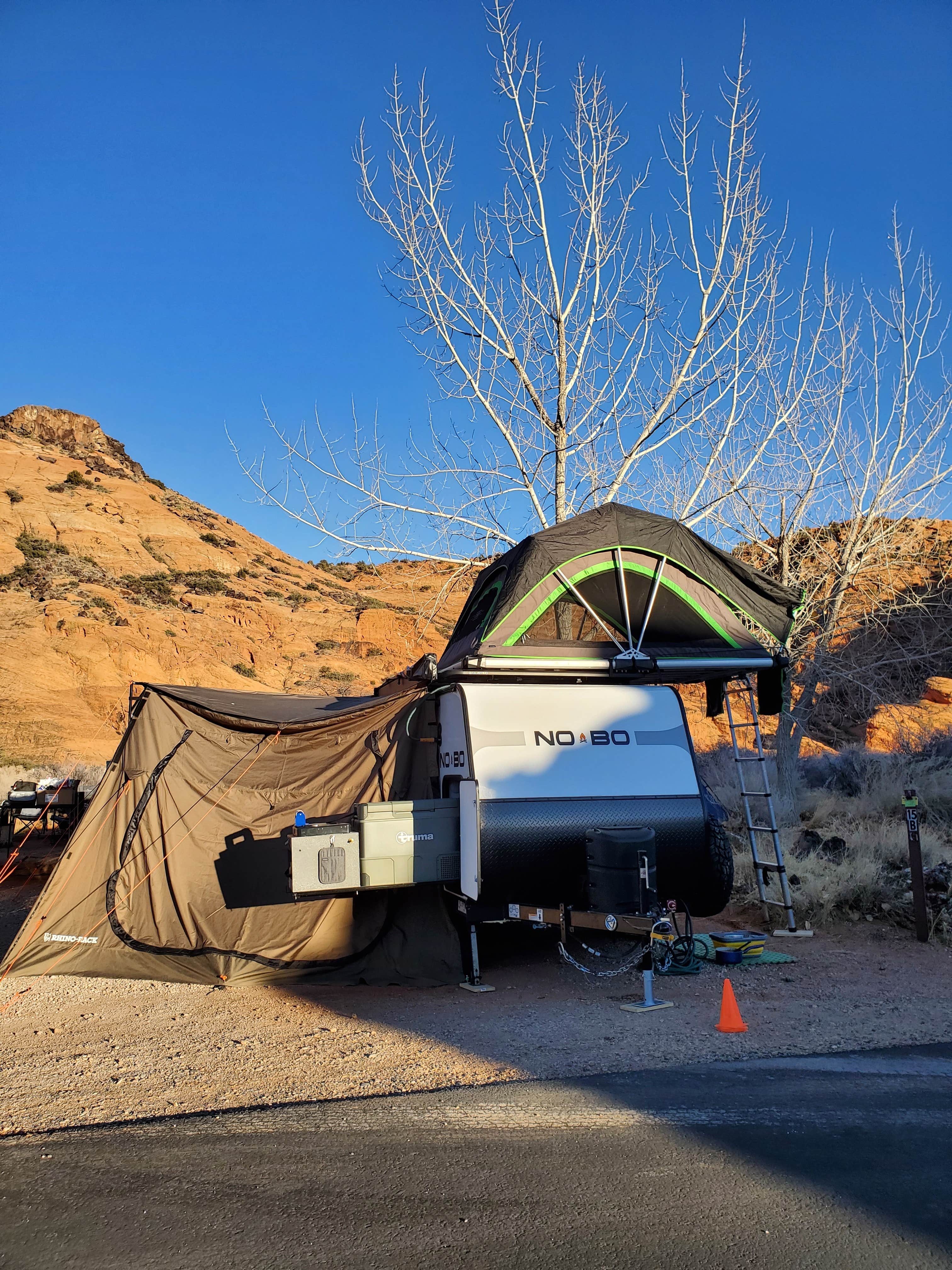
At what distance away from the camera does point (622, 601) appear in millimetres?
8234

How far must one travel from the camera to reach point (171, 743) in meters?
8.47

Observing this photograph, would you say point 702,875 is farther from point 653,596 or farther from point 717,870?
point 653,596

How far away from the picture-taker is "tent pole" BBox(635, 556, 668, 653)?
809cm

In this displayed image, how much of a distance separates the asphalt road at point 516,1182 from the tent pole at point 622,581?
4.08 metres

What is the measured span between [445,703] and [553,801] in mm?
1520

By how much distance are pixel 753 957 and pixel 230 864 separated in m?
4.87

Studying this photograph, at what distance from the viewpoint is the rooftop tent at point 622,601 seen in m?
7.84

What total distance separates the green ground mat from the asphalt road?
3030 mm

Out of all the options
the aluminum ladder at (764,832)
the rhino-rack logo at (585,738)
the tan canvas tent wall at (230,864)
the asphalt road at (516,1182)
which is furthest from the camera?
the aluminum ladder at (764,832)

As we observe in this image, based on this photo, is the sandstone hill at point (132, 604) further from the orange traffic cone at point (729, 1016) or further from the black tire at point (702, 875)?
the orange traffic cone at point (729, 1016)

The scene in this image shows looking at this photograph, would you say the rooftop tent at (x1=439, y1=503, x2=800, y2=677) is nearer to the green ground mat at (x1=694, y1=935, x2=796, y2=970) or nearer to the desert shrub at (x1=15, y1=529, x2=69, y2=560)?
the green ground mat at (x1=694, y1=935, x2=796, y2=970)

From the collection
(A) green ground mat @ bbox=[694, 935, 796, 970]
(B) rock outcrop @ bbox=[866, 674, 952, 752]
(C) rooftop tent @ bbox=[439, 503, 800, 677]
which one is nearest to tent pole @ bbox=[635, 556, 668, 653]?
(C) rooftop tent @ bbox=[439, 503, 800, 677]

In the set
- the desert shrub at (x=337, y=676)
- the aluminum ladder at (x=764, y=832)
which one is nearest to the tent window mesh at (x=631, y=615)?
the aluminum ladder at (x=764, y=832)

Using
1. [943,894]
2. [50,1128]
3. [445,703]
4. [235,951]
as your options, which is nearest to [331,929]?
[235,951]
